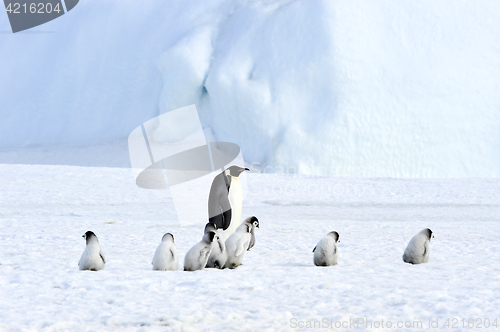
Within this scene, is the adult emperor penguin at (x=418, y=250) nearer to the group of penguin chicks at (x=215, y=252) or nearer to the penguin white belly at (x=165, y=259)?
the group of penguin chicks at (x=215, y=252)

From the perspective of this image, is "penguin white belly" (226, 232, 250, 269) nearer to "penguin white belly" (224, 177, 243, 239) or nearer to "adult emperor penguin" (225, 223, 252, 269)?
"adult emperor penguin" (225, 223, 252, 269)

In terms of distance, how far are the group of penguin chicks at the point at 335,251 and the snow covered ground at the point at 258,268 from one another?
2.5 inches

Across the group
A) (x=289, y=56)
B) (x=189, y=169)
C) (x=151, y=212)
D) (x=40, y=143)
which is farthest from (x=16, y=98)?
(x=151, y=212)

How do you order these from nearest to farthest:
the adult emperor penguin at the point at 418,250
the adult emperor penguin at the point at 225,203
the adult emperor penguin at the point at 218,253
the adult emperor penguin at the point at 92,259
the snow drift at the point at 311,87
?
the adult emperor penguin at the point at 92,259 → the adult emperor penguin at the point at 218,253 → the adult emperor penguin at the point at 418,250 → the adult emperor penguin at the point at 225,203 → the snow drift at the point at 311,87

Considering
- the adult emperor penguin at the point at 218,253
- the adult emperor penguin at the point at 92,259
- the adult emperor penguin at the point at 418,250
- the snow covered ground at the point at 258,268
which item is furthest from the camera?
the adult emperor penguin at the point at 418,250

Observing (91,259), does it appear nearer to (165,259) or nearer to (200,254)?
(165,259)

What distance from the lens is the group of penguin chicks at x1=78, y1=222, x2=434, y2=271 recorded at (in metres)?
2.87

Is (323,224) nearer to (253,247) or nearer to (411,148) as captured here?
(253,247)

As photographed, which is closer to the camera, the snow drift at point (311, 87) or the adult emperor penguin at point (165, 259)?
the adult emperor penguin at point (165, 259)

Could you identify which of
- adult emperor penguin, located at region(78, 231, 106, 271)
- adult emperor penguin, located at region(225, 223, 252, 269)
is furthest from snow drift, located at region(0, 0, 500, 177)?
adult emperor penguin, located at region(78, 231, 106, 271)

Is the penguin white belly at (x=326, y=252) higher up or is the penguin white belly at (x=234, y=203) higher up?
the penguin white belly at (x=234, y=203)

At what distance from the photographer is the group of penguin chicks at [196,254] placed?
2.85 metres

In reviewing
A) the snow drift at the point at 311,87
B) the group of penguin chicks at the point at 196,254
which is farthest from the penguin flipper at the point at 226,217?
the snow drift at the point at 311,87

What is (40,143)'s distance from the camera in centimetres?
1160
